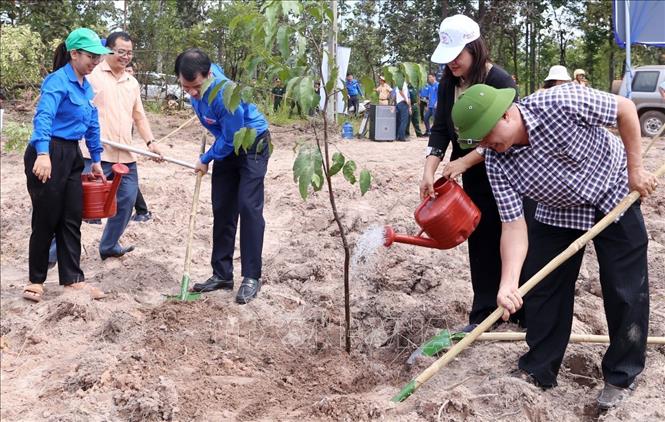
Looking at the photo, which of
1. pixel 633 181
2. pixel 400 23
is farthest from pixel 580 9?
pixel 633 181

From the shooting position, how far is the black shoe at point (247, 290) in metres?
4.59

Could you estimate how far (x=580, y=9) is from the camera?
2755cm

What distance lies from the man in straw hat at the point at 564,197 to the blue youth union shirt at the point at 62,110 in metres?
2.74

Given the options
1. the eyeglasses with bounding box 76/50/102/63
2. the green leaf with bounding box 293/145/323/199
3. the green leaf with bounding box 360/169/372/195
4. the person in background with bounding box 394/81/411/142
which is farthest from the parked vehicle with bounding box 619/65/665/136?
the green leaf with bounding box 293/145/323/199

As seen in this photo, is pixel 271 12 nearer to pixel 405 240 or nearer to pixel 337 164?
pixel 337 164

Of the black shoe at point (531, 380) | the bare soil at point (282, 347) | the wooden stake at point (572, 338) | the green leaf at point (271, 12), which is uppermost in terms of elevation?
the green leaf at point (271, 12)

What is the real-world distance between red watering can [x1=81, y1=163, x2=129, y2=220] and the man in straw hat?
289 centimetres

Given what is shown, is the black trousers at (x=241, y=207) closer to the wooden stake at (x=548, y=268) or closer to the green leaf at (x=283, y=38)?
the green leaf at (x=283, y=38)

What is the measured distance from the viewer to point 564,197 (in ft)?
9.55

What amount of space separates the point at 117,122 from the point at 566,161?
385cm

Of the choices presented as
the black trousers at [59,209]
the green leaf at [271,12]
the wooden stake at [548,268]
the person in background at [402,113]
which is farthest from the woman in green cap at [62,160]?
the person in background at [402,113]

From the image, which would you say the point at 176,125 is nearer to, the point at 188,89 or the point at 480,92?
the point at 188,89

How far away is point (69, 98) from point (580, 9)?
2634cm

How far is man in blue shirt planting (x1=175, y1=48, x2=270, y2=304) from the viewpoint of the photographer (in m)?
4.36
